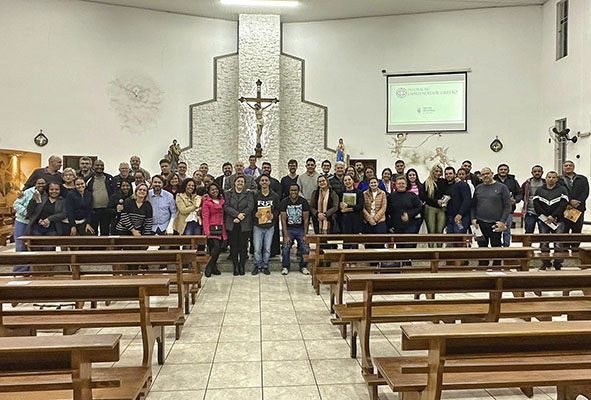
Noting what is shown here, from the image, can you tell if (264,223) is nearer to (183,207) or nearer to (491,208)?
(183,207)

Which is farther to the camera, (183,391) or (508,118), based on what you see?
(508,118)

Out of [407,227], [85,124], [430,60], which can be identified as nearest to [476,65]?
[430,60]

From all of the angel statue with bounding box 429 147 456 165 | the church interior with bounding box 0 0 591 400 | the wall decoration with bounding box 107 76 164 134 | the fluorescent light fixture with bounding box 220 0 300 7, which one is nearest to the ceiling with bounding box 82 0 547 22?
the church interior with bounding box 0 0 591 400

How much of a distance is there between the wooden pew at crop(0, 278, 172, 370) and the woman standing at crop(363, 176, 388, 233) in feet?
10.7

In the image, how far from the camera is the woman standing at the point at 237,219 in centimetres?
562

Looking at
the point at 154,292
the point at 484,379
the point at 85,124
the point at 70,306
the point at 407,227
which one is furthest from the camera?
the point at 85,124

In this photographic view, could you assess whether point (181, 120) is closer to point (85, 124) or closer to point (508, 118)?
point (85, 124)

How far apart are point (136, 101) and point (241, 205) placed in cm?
660

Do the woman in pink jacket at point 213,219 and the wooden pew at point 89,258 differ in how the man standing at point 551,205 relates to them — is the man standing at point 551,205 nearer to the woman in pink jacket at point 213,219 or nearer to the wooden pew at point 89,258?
the woman in pink jacket at point 213,219

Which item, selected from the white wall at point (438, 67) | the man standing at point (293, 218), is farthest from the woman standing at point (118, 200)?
the white wall at point (438, 67)

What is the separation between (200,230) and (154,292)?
3384 millimetres

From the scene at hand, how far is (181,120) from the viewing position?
11031 millimetres

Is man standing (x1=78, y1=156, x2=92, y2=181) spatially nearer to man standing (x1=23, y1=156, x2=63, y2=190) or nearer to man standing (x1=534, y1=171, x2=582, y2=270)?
man standing (x1=23, y1=156, x2=63, y2=190)

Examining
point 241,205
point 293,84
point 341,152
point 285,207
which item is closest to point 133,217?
point 241,205
